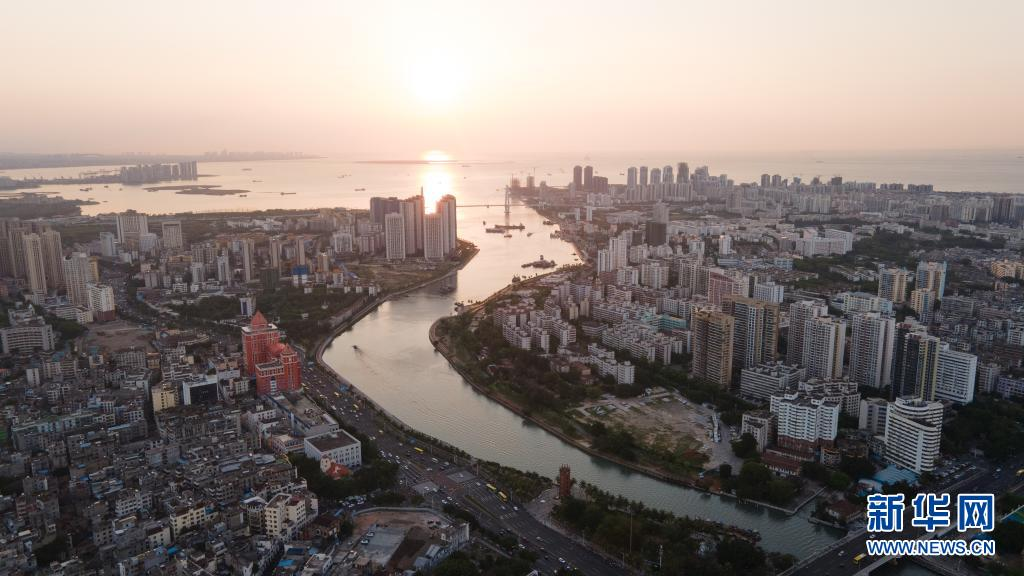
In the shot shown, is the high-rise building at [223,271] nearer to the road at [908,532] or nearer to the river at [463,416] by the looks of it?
the river at [463,416]

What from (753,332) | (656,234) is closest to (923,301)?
(753,332)

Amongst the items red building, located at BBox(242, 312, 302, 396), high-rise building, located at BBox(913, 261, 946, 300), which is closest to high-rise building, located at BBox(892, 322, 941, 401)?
high-rise building, located at BBox(913, 261, 946, 300)

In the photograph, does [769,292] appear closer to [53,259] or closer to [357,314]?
[357,314]

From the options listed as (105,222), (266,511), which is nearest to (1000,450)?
(266,511)

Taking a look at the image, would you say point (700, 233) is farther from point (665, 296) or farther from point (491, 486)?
point (491, 486)

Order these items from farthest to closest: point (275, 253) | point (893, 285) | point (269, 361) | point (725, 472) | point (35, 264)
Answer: point (275, 253), point (35, 264), point (893, 285), point (269, 361), point (725, 472)

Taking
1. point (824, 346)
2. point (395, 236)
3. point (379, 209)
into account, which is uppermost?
point (379, 209)

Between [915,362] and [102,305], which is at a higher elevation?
[915,362]
